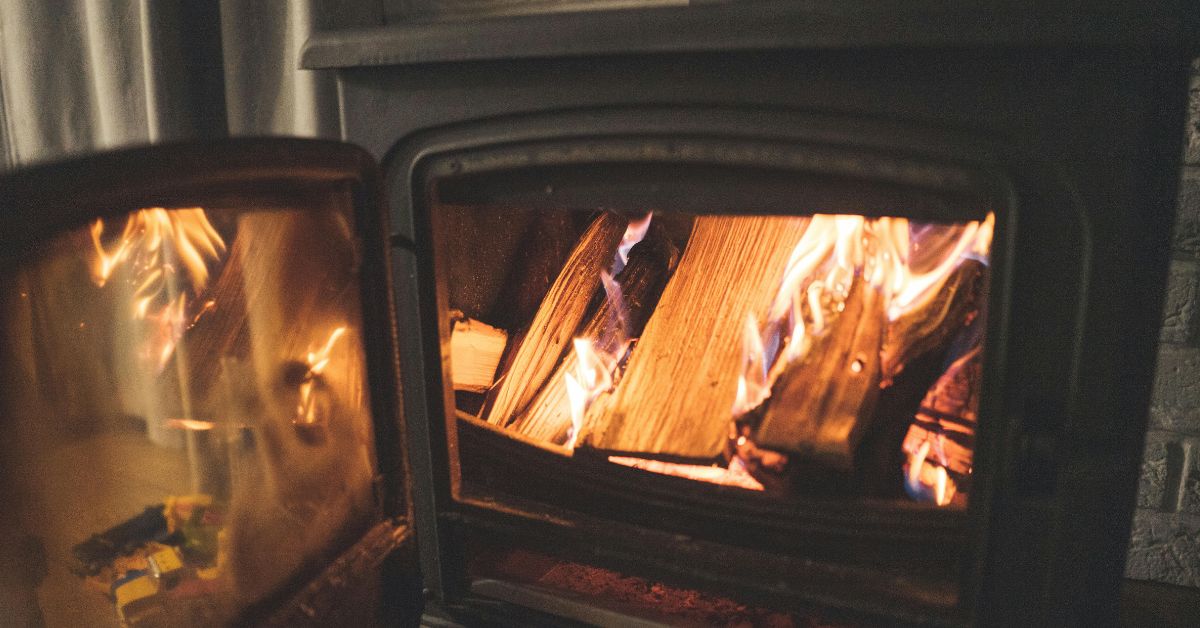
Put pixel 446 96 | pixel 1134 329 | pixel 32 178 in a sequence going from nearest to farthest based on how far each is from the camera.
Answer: pixel 32 178
pixel 1134 329
pixel 446 96

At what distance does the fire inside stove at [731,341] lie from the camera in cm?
77

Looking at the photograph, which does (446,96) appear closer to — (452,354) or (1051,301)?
(452,354)

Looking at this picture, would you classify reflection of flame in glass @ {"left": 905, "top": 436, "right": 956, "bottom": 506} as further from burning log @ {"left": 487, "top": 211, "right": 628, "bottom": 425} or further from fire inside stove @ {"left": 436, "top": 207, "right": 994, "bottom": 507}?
burning log @ {"left": 487, "top": 211, "right": 628, "bottom": 425}

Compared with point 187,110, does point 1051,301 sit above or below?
below

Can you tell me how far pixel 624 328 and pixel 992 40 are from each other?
0.48 m

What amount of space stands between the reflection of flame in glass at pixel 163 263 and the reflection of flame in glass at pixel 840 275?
1.80 feet

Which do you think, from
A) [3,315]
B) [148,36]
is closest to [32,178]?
[3,315]

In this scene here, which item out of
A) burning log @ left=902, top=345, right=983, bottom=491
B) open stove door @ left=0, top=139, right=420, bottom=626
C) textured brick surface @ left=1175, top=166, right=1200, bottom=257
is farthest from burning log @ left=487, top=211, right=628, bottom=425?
textured brick surface @ left=1175, top=166, right=1200, bottom=257

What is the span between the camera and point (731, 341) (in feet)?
2.74

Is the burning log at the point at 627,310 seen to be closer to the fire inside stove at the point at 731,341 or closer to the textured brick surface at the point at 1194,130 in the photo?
the fire inside stove at the point at 731,341

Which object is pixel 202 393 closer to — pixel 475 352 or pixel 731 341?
pixel 475 352

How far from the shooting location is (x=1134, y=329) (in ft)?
2.02

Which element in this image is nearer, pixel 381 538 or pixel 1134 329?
pixel 1134 329

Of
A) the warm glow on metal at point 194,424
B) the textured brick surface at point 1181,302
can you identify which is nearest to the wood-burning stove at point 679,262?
the warm glow on metal at point 194,424
